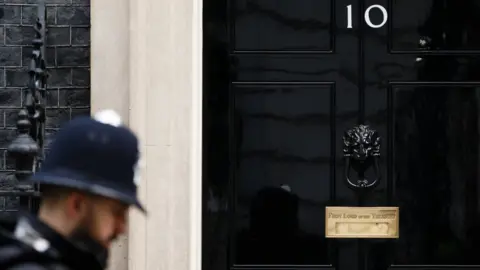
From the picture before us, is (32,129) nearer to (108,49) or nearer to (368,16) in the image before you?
(108,49)

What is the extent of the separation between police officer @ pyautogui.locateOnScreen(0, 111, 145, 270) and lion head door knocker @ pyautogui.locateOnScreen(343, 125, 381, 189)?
3.51 metres

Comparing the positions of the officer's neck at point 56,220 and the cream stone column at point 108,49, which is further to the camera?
the cream stone column at point 108,49

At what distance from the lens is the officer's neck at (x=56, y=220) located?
2.28 metres

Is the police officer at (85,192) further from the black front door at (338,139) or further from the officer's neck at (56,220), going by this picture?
the black front door at (338,139)

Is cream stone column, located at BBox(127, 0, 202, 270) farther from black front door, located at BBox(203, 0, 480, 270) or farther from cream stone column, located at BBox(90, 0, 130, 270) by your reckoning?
black front door, located at BBox(203, 0, 480, 270)

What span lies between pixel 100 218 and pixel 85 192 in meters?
0.07

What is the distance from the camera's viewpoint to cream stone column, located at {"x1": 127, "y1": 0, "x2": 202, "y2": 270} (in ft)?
17.7

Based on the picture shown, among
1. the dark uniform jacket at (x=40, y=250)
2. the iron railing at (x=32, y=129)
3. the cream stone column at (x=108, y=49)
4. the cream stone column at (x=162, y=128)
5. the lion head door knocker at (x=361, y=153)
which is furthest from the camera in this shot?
the lion head door knocker at (x=361, y=153)

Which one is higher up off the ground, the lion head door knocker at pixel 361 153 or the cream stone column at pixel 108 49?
the cream stone column at pixel 108 49

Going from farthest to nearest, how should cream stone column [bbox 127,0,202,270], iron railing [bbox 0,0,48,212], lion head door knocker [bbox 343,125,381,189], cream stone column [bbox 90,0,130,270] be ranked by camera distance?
lion head door knocker [bbox 343,125,381,189] < cream stone column [bbox 90,0,130,270] < cream stone column [bbox 127,0,202,270] < iron railing [bbox 0,0,48,212]

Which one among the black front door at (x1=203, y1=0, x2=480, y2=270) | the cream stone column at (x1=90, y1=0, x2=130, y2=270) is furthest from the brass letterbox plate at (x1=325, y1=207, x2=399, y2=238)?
the cream stone column at (x1=90, y1=0, x2=130, y2=270)

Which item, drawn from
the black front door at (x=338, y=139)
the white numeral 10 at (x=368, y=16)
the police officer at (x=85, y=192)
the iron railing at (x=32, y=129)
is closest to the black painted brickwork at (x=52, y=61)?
the iron railing at (x=32, y=129)

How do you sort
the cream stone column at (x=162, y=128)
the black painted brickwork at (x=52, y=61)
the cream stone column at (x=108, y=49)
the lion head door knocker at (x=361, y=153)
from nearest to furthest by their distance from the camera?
1. the cream stone column at (x=162, y=128)
2. the cream stone column at (x=108, y=49)
3. the black painted brickwork at (x=52, y=61)
4. the lion head door knocker at (x=361, y=153)

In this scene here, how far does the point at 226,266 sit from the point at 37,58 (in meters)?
1.55
